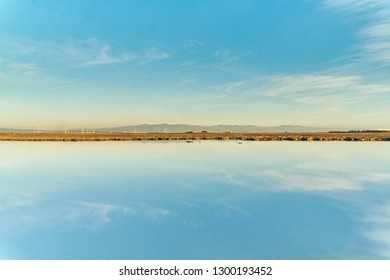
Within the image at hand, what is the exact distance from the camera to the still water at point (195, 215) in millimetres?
6848

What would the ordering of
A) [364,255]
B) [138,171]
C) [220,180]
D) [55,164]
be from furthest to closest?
[55,164] → [138,171] → [220,180] → [364,255]

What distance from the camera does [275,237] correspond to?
24.2ft

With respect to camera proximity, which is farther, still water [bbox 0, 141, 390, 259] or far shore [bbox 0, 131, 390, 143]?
far shore [bbox 0, 131, 390, 143]

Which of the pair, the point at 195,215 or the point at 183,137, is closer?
the point at 195,215

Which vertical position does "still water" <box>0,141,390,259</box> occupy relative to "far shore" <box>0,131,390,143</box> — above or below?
below

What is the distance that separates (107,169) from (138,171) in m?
1.64

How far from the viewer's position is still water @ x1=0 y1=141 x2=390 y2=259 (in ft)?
22.5

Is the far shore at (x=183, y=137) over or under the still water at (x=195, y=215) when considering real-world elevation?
over

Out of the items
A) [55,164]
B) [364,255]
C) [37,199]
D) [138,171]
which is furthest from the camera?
[55,164]

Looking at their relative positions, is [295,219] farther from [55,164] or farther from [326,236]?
[55,164]

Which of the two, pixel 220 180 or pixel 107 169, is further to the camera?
pixel 107 169

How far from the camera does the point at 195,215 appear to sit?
8.73m

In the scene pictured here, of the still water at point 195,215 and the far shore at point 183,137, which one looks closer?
the still water at point 195,215
